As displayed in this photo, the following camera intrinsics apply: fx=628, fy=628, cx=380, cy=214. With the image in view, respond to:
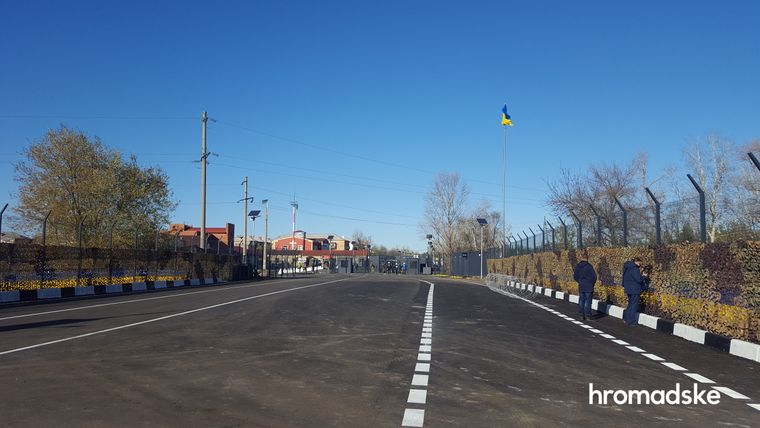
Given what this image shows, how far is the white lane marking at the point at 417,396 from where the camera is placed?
6715 millimetres

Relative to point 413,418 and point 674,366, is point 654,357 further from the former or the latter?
point 413,418

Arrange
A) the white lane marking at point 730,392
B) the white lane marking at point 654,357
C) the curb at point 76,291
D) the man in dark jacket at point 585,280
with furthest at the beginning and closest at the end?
the curb at point 76,291
the man in dark jacket at point 585,280
the white lane marking at point 654,357
the white lane marking at point 730,392

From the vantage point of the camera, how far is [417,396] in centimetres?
696

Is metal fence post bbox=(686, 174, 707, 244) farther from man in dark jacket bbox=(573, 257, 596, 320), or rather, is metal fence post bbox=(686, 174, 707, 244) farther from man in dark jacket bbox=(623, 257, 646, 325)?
man in dark jacket bbox=(573, 257, 596, 320)

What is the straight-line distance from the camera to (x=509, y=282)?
113ft

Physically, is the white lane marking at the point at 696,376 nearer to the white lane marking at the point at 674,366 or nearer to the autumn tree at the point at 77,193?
the white lane marking at the point at 674,366

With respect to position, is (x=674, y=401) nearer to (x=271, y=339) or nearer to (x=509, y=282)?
(x=271, y=339)

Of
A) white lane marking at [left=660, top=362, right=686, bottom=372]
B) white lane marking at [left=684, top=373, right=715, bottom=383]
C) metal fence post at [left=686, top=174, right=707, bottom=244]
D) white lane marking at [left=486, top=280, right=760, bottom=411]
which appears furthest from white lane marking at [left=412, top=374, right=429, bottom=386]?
metal fence post at [left=686, top=174, right=707, bottom=244]

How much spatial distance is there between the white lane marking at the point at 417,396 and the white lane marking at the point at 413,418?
40 cm

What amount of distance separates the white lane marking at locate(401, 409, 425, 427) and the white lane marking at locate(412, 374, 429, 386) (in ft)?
4.58

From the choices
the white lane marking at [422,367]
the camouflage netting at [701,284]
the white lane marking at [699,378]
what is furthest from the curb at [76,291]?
the white lane marking at [699,378]

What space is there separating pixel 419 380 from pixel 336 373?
1156 millimetres

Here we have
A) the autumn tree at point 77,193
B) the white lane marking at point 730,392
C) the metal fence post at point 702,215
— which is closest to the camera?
the white lane marking at point 730,392

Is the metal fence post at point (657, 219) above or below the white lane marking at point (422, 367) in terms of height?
above
